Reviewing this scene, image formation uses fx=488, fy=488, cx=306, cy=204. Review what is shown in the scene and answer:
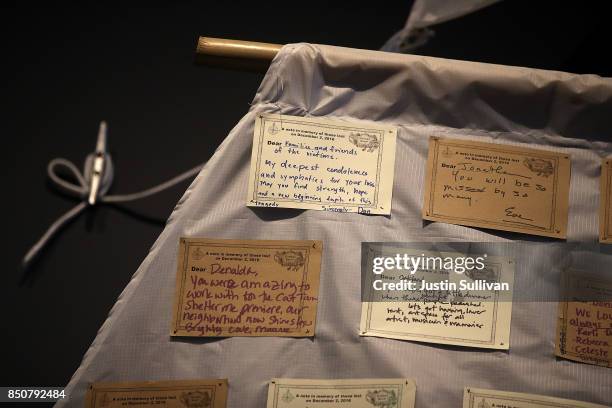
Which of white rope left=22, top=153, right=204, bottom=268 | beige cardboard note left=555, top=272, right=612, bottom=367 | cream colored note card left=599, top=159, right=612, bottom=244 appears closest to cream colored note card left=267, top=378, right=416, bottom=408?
beige cardboard note left=555, top=272, right=612, bottom=367

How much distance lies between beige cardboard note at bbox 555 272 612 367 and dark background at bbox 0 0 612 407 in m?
0.47

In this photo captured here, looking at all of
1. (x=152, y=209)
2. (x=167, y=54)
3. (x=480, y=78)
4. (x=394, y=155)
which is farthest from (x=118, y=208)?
(x=480, y=78)

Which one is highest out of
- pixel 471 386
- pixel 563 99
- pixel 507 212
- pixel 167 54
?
pixel 167 54

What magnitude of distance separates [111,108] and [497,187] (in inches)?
29.3

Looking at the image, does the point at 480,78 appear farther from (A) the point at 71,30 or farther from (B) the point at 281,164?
(A) the point at 71,30

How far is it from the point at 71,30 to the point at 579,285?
3.27ft

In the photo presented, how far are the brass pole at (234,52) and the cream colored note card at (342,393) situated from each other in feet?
1.29

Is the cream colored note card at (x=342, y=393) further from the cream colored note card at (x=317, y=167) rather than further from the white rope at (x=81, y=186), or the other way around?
the white rope at (x=81, y=186)

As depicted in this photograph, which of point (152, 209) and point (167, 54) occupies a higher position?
point (167, 54)

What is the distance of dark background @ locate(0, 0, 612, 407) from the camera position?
926 mm

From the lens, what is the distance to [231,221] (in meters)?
0.60

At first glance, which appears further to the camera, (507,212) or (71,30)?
(71,30)

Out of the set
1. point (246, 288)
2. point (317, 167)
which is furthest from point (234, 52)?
point (246, 288)

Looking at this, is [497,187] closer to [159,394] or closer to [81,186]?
[159,394]
